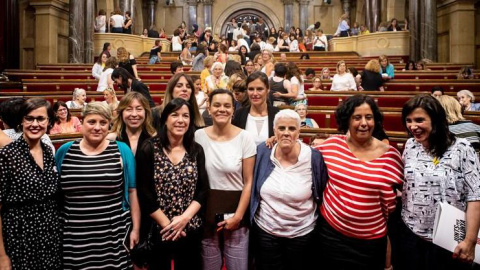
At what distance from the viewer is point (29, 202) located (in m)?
2.49

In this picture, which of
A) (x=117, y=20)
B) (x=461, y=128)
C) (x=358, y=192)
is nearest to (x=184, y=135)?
(x=358, y=192)

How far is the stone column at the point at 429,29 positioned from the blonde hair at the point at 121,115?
38.5 feet

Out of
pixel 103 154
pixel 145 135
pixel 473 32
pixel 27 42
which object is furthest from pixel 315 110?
pixel 27 42

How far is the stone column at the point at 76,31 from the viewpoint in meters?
13.0

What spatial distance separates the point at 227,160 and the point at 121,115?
860mm

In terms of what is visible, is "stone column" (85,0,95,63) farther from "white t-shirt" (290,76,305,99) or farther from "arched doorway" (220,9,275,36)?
"arched doorway" (220,9,275,36)

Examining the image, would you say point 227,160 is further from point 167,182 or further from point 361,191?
point 361,191

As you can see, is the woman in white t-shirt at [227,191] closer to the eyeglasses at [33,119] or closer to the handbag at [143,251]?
the handbag at [143,251]

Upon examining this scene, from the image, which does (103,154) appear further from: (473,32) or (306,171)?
(473,32)

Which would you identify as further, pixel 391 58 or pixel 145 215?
pixel 391 58

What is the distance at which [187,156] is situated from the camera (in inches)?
109

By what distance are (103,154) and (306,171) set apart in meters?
1.22

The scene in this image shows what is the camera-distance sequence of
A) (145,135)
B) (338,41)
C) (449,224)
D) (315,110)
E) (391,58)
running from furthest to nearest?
(338,41), (391,58), (315,110), (145,135), (449,224)

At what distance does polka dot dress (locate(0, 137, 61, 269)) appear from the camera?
2.45 metres
